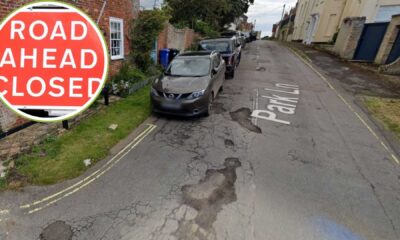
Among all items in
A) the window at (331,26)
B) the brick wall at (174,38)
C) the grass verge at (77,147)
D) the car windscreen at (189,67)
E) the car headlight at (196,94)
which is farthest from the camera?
the window at (331,26)

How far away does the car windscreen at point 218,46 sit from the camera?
11006 millimetres

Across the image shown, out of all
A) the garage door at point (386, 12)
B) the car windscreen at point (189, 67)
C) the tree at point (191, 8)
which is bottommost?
the car windscreen at point (189, 67)

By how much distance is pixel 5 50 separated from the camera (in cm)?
113

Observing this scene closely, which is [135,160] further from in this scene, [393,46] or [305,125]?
[393,46]

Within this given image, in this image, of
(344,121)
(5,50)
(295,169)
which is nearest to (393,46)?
(344,121)

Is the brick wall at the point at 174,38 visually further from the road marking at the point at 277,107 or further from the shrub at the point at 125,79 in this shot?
the road marking at the point at 277,107

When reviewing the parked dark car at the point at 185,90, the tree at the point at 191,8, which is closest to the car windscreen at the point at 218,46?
the parked dark car at the point at 185,90

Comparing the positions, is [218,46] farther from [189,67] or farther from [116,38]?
[116,38]

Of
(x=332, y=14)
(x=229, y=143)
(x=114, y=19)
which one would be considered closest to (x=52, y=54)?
(x=229, y=143)

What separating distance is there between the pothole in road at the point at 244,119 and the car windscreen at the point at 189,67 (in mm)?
1592

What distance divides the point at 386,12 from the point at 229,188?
20578 millimetres

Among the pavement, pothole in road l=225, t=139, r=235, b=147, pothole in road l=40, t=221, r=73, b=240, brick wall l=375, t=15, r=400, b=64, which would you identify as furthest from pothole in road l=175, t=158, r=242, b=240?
brick wall l=375, t=15, r=400, b=64

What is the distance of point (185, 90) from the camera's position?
6.12 meters

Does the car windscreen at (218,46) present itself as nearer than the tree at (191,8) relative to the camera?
Yes
